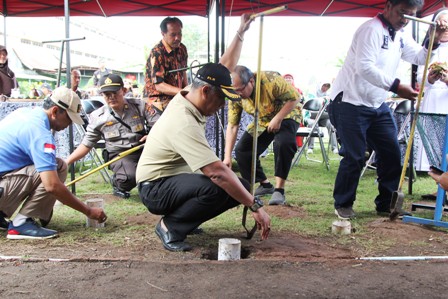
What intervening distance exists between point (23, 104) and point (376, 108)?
4.58m

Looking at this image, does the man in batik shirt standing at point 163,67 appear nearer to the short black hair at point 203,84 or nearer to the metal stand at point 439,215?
the short black hair at point 203,84

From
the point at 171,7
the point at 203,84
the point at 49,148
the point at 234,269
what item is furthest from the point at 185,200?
the point at 171,7

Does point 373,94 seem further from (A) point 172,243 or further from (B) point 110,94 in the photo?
(B) point 110,94

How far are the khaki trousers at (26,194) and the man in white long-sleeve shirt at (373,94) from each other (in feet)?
8.12

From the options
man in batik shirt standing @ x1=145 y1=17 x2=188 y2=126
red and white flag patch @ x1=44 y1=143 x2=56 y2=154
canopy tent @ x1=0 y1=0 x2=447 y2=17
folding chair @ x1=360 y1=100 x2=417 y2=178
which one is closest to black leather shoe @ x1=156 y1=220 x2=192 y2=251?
red and white flag patch @ x1=44 y1=143 x2=56 y2=154

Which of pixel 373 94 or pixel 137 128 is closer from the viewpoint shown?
pixel 373 94

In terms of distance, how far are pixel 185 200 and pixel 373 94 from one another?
1.89 meters

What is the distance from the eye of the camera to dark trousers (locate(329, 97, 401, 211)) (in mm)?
4031

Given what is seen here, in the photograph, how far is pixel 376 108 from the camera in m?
4.07

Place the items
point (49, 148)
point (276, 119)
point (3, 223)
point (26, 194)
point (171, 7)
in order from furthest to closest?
point (171, 7)
point (276, 119)
point (3, 223)
point (26, 194)
point (49, 148)

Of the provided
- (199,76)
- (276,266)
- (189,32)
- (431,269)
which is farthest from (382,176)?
(189,32)

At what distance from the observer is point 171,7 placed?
29.8ft

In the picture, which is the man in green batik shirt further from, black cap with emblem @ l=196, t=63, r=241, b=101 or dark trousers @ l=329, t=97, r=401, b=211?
black cap with emblem @ l=196, t=63, r=241, b=101

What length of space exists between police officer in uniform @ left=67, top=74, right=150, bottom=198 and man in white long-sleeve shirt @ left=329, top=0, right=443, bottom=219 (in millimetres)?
2106
